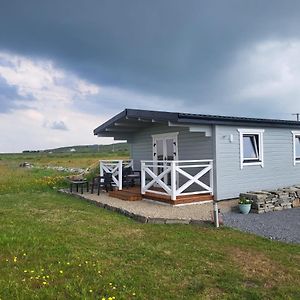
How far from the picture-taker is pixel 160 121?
10391 millimetres

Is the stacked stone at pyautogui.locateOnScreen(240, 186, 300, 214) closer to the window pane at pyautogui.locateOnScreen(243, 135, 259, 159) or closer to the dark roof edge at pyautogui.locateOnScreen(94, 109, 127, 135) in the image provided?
the window pane at pyautogui.locateOnScreen(243, 135, 259, 159)

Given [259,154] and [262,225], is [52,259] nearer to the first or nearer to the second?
[262,225]

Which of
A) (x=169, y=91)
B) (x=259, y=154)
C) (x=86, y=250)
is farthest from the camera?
(x=169, y=91)

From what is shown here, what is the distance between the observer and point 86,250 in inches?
203

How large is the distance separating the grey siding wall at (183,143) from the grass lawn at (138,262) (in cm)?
404

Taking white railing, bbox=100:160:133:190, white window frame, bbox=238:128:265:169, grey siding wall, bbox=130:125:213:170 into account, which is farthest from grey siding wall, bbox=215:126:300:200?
white railing, bbox=100:160:133:190

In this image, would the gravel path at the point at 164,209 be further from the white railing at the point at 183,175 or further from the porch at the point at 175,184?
the white railing at the point at 183,175

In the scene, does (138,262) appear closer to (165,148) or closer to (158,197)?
(158,197)

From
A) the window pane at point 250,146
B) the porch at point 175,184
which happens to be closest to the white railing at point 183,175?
the porch at point 175,184

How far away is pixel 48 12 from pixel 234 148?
22.9 ft

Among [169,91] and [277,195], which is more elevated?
[169,91]

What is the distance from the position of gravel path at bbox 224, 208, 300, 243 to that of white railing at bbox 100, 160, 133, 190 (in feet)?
15.7

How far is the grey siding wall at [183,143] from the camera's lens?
10488mm

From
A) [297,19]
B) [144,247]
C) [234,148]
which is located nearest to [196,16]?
[297,19]
